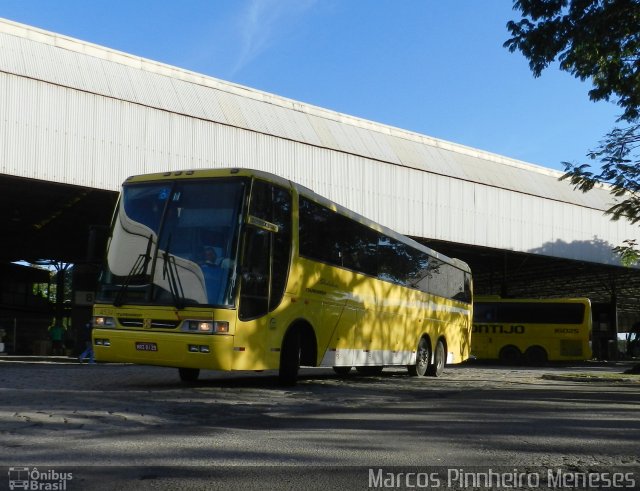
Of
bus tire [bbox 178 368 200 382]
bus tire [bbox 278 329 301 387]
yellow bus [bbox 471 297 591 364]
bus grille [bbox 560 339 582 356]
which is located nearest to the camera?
bus tire [bbox 278 329 301 387]

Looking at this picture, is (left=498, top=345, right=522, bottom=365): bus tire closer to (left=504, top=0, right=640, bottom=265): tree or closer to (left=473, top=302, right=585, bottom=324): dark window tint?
(left=473, top=302, right=585, bottom=324): dark window tint

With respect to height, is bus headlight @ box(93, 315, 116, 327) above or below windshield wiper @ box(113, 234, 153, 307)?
below

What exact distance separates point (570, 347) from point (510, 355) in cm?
276

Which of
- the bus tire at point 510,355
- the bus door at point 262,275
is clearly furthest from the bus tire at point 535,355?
the bus door at point 262,275

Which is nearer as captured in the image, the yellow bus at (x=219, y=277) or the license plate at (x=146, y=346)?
the yellow bus at (x=219, y=277)

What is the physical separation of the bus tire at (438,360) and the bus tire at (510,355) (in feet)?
51.2

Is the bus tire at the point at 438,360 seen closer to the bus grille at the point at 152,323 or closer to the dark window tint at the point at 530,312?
the bus grille at the point at 152,323

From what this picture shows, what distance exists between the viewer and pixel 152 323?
11.0 m

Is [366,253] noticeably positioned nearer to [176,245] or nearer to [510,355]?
[176,245]

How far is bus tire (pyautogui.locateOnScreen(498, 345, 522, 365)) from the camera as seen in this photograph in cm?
3528

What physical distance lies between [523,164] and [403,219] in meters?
10.3

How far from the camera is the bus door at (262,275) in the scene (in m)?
11.0

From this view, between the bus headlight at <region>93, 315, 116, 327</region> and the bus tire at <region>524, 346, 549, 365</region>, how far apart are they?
27.0m

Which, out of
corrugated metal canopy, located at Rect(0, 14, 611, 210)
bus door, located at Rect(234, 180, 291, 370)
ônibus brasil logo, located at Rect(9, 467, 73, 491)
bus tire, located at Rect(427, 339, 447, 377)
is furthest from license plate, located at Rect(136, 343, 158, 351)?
corrugated metal canopy, located at Rect(0, 14, 611, 210)
